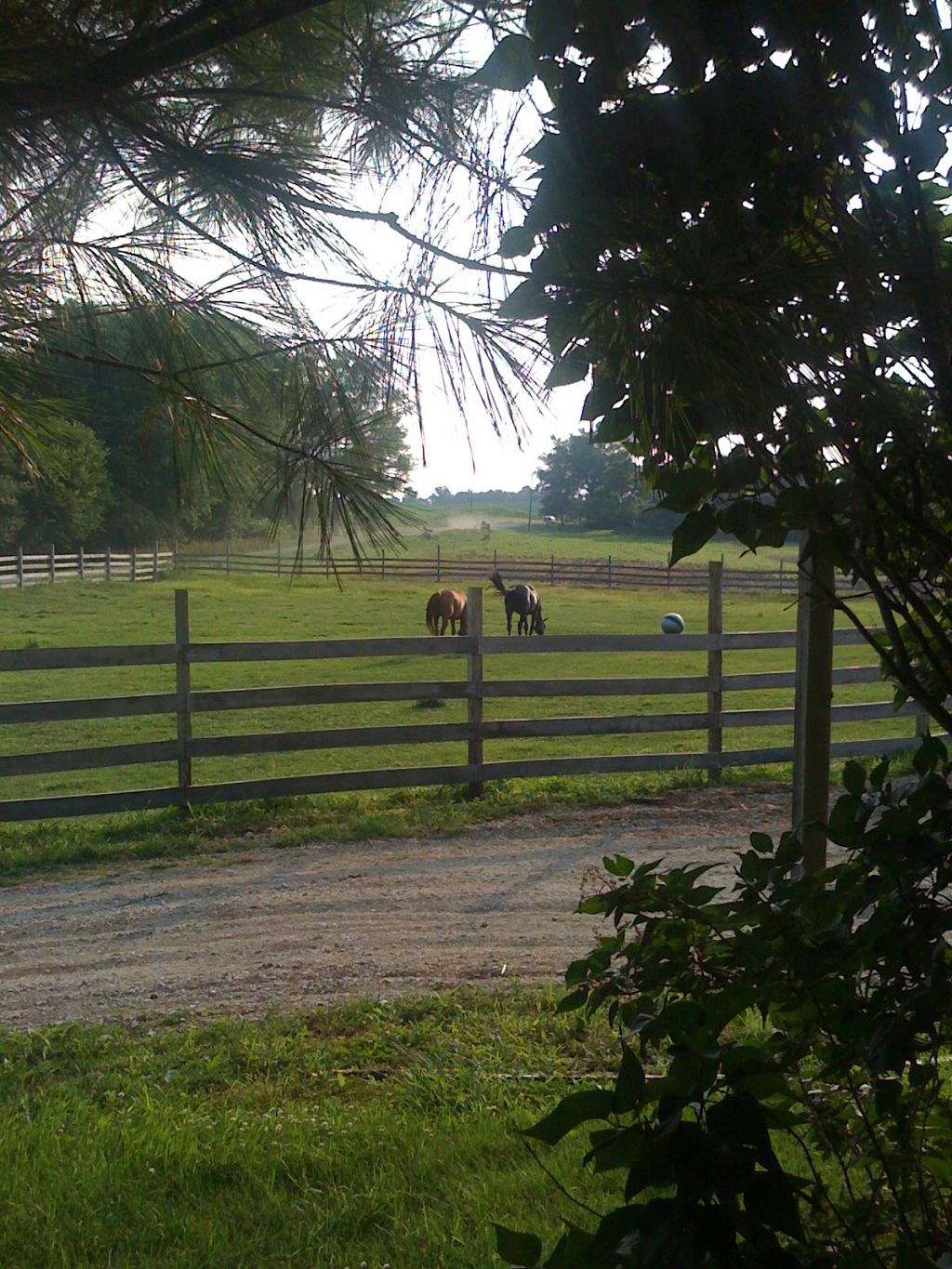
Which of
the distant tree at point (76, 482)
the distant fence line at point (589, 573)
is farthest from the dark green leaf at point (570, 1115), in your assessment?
the distant fence line at point (589, 573)

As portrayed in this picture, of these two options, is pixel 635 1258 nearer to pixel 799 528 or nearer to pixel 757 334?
pixel 799 528

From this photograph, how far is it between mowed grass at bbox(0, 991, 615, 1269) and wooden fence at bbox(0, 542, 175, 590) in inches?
635

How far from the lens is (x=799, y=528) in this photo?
1476mm

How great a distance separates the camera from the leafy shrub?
1074 mm

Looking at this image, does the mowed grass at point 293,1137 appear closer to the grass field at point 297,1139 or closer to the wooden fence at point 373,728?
the grass field at point 297,1139

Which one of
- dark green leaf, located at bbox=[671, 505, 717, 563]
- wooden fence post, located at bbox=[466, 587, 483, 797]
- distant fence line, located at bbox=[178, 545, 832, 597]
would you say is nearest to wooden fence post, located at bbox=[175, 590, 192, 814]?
wooden fence post, located at bbox=[466, 587, 483, 797]

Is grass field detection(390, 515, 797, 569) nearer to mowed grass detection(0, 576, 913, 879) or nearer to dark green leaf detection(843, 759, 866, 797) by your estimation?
mowed grass detection(0, 576, 913, 879)

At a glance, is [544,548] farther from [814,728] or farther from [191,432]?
[814,728]

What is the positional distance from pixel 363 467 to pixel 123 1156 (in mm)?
1799

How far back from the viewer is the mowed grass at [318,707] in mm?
7301

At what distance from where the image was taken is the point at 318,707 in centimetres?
1495

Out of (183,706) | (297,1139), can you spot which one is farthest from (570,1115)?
(183,706)

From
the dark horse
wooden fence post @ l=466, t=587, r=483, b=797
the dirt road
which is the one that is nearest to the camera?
the dirt road

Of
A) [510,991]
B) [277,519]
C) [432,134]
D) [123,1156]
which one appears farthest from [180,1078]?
[432,134]
